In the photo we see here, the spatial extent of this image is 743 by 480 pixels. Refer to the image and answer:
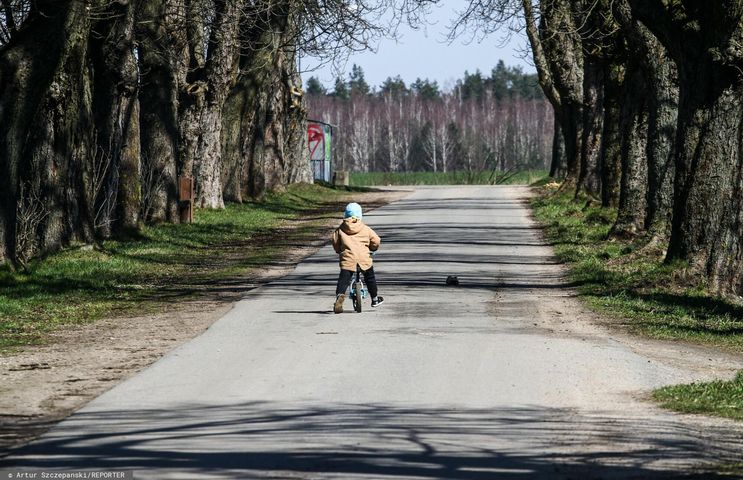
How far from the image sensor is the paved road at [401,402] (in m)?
7.68

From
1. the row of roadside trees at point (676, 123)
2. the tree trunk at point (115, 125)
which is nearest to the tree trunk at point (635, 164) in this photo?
the row of roadside trees at point (676, 123)

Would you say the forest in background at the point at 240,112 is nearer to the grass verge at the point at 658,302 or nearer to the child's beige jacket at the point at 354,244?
the grass verge at the point at 658,302

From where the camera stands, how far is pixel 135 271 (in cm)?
2139

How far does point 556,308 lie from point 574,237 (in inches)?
459

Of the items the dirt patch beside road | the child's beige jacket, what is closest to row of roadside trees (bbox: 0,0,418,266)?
the dirt patch beside road

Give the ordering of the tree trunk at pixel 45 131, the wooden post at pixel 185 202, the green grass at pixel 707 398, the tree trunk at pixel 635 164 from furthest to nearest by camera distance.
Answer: the wooden post at pixel 185 202
the tree trunk at pixel 635 164
the tree trunk at pixel 45 131
the green grass at pixel 707 398

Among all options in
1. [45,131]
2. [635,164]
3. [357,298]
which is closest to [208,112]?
[635,164]

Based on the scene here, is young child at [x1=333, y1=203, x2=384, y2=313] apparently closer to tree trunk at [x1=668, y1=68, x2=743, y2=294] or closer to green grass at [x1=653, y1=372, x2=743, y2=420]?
tree trunk at [x1=668, y1=68, x2=743, y2=294]

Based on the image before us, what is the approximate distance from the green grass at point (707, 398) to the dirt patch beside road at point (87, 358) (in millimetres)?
Result: 4412

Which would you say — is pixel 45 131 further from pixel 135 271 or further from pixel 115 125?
pixel 115 125

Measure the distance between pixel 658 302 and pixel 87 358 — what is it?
787 centimetres

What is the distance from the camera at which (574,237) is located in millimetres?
28062

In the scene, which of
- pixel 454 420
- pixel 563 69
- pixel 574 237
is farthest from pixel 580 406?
pixel 563 69

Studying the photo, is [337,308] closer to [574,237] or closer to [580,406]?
[580,406]
